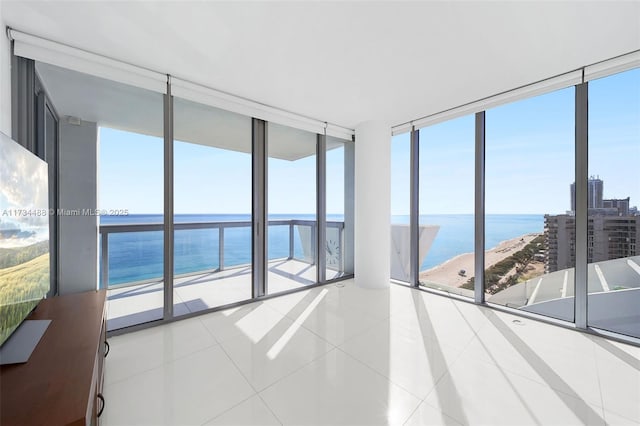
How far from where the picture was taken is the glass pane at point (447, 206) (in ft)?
10.5

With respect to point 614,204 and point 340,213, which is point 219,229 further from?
point 614,204

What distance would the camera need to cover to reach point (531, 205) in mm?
2803

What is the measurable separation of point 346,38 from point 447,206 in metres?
2.71

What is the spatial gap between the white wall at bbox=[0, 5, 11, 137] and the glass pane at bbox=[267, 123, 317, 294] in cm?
217

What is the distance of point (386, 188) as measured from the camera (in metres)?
3.70

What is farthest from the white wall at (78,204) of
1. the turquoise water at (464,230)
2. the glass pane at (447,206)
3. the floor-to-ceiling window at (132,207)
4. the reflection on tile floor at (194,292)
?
the glass pane at (447,206)

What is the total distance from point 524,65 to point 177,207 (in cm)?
371

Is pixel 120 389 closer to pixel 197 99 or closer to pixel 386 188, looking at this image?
pixel 197 99

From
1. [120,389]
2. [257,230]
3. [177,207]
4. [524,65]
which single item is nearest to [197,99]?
[177,207]

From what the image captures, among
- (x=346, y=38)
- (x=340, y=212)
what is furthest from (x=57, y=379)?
(x=340, y=212)

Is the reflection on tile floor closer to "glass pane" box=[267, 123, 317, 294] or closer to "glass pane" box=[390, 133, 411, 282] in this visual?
"glass pane" box=[267, 123, 317, 294]

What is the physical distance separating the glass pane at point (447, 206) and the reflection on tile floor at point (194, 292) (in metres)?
1.70

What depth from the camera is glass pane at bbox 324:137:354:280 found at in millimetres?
4199

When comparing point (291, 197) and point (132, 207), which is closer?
point (132, 207)
